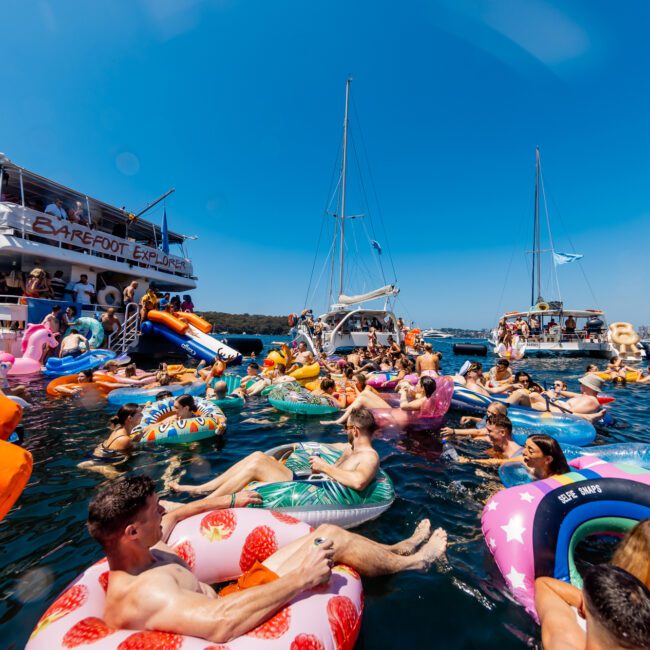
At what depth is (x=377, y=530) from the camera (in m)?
3.63

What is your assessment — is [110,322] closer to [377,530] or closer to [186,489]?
[186,489]

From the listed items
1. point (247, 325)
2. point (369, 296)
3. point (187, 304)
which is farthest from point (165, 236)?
point (247, 325)

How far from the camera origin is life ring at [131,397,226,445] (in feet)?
18.8

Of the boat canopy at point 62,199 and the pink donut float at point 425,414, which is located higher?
the boat canopy at point 62,199

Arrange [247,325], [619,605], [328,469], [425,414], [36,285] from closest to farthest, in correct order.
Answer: [619,605], [328,469], [425,414], [36,285], [247,325]

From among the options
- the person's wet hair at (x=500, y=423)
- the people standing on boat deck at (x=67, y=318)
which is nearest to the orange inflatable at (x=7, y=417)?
the person's wet hair at (x=500, y=423)

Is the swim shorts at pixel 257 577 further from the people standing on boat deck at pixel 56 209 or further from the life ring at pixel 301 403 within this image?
the people standing on boat deck at pixel 56 209

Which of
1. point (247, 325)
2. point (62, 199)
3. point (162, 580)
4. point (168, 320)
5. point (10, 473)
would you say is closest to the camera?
point (162, 580)

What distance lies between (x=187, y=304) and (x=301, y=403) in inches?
630

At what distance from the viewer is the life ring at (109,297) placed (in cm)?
1706

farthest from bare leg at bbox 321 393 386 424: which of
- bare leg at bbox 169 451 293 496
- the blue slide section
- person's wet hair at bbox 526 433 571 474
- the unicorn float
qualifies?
the unicorn float

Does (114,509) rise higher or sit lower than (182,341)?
lower

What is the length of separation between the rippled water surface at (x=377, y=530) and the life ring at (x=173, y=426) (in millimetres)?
230

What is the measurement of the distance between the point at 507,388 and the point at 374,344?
40.3 ft
